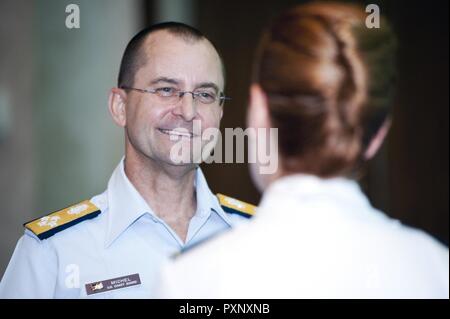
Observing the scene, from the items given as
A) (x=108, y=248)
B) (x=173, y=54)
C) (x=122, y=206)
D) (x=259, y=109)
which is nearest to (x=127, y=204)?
(x=122, y=206)

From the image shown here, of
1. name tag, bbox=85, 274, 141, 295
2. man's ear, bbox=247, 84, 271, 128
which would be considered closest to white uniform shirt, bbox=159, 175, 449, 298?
man's ear, bbox=247, 84, 271, 128

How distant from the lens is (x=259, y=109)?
3.57 feet

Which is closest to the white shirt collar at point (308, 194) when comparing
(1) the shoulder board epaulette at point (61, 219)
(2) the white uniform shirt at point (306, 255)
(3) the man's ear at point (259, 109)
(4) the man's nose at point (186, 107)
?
(2) the white uniform shirt at point (306, 255)

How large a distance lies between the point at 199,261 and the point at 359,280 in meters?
0.28

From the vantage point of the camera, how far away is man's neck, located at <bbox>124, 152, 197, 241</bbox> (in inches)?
60.6

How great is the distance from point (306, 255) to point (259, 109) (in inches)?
10.5

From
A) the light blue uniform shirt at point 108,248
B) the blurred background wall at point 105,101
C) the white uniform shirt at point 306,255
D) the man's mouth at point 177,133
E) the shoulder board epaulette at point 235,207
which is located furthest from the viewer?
the blurred background wall at point 105,101

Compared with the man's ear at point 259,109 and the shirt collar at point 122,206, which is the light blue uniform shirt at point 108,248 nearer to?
the shirt collar at point 122,206

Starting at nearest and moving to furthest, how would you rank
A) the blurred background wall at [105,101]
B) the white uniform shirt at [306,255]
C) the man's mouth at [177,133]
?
the white uniform shirt at [306,255] < the man's mouth at [177,133] < the blurred background wall at [105,101]

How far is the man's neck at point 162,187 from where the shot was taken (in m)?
1.54

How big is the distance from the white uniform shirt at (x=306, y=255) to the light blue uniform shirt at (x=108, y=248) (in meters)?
0.43

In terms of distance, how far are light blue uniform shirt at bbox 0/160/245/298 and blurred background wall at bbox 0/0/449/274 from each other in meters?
0.26

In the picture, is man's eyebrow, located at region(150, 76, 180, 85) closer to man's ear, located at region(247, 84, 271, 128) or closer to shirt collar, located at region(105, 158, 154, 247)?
shirt collar, located at region(105, 158, 154, 247)

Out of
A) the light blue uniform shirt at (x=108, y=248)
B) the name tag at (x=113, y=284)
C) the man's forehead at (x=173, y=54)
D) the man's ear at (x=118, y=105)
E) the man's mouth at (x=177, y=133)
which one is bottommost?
the name tag at (x=113, y=284)
